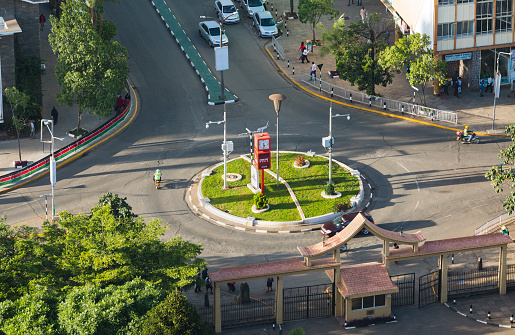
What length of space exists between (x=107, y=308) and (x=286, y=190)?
25482 mm

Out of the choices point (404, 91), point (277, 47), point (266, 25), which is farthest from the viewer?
point (266, 25)

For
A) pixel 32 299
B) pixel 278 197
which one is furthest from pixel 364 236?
pixel 32 299

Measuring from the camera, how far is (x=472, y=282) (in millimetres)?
59344

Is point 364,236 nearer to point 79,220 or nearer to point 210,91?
point 79,220

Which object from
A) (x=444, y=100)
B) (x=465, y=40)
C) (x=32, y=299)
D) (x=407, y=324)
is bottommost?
(x=407, y=324)

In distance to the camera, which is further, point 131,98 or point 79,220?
point 131,98

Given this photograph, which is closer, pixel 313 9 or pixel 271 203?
pixel 271 203

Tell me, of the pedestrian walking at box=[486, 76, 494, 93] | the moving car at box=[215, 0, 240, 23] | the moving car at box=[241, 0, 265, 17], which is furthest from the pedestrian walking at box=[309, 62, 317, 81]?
the pedestrian walking at box=[486, 76, 494, 93]

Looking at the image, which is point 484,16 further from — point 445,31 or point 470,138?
point 470,138

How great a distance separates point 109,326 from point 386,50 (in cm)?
4404

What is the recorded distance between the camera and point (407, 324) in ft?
183

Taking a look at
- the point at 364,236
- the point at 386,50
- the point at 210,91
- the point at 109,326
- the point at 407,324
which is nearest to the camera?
the point at 109,326

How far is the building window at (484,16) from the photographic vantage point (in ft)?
281

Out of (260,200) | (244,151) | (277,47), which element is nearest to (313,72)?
(277,47)
